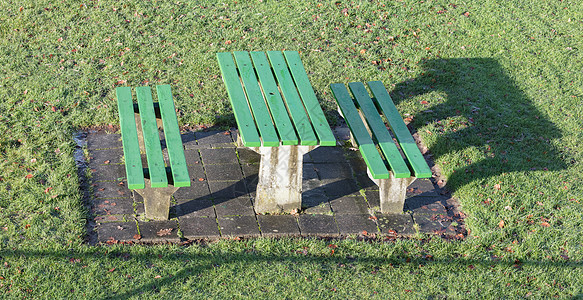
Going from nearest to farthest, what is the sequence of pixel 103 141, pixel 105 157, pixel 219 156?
pixel 105 157
pixel 219 156
pixel 103 141

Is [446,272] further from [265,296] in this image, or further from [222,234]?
[222,234]

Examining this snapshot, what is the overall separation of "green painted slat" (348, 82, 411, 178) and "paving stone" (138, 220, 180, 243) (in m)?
1.78

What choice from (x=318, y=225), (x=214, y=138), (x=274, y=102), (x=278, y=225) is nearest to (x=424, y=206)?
(x=318, y=225)

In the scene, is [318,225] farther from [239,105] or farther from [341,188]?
[239,105]

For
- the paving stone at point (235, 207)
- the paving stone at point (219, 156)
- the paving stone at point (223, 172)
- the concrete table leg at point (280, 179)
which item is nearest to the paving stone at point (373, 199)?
the concrete table leg at point (280, 179)

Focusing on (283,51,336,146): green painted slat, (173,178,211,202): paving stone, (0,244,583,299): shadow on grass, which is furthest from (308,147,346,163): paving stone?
(0,244,583,299): shadow on grass

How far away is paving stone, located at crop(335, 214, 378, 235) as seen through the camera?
4.91 metres

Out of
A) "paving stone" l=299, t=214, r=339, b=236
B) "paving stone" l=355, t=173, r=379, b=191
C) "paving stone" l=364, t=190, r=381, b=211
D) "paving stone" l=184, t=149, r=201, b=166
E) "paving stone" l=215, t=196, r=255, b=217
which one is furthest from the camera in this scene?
"paving stone" l=184, t=149, r=201, b=166

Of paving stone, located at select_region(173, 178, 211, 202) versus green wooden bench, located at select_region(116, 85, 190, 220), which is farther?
paving stone, located at select_region(173, 178, 211, 202)

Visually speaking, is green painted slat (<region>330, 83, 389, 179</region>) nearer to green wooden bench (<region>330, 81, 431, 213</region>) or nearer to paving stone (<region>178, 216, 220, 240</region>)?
green wooden bench (<region>330, 81, 431, 213</region>)

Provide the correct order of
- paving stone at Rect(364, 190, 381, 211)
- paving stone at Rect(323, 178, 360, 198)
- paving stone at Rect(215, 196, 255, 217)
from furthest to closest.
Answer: paving stone at Rect(323, 178, 360, 198)
paving stone at Rect(364, 190, 381, 211)
paving stone at Rect(215, 196, 255, 217)

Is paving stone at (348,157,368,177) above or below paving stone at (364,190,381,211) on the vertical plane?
above

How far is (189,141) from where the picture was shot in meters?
5.93

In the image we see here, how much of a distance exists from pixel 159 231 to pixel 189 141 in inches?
56.6
